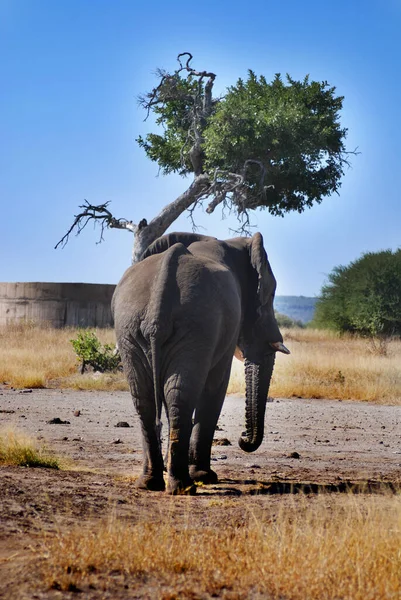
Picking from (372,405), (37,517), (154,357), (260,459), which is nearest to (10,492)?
(37,517)

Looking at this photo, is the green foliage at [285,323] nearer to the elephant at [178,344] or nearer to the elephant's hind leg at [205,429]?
the elephant's hind leg at [205,429]

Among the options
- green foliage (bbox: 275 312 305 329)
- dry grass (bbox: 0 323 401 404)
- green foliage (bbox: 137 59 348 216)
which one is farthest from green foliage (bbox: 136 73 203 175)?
green foliage (bbox: 275 312 305 329)

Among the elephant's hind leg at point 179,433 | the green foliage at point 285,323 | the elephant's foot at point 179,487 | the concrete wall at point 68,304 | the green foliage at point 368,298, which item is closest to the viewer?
the elephant's hind leg at point 179,433

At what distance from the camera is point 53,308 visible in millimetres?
33156

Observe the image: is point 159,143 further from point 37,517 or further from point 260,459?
point 37,517

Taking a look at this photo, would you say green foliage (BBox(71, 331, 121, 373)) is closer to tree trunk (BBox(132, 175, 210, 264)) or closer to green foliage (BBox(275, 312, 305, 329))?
tree trunk (BBox(132, 175, 210, 264))

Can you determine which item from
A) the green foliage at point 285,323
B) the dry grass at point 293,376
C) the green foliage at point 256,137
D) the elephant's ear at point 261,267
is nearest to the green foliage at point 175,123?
the green foliage at point 256,137

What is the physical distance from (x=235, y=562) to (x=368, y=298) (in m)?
36.5

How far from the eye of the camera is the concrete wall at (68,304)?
3303cm

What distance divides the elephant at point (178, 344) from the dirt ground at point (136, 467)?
37cm

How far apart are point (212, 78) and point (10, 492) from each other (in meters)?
22.5

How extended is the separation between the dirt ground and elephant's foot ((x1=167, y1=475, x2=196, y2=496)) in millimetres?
99

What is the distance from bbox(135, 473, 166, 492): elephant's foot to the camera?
7.91 metres

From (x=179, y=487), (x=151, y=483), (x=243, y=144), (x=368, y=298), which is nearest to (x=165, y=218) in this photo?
(x=243, y=144)
